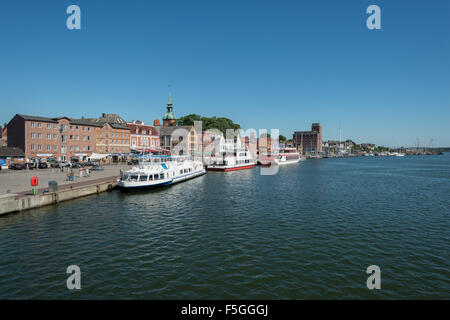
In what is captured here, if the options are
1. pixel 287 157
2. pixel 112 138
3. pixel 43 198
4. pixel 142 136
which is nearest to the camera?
pixel 43 198

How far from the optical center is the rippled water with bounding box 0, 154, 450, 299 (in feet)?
47.0

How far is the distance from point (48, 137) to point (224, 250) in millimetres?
76592

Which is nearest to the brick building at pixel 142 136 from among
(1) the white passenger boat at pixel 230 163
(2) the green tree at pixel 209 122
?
(1) the white passenger boat at pixel 230 163

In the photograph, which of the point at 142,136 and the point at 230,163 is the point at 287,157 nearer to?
the point at 230,163

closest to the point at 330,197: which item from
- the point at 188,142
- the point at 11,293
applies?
the point at 11,293

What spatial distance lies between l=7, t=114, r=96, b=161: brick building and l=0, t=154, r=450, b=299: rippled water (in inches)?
1917

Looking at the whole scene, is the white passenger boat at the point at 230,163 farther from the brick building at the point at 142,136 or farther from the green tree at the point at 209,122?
the green tree at the point at 209,122

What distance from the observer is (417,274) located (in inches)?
629

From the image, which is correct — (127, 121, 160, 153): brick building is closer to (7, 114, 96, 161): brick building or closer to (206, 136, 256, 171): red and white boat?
(7, 114, 96, 161): brick building

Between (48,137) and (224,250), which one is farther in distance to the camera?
(48,137)

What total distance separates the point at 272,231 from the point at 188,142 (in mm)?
106236

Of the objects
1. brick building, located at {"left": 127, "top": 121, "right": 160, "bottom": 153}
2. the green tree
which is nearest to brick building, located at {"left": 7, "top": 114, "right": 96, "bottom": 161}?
brick building, located at {"left": 127, "top": 121, "right": 160, "bottom": 153}

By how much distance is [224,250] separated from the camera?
1942 cm

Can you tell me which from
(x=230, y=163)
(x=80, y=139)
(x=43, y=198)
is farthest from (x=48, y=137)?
(x=230, y=163)
